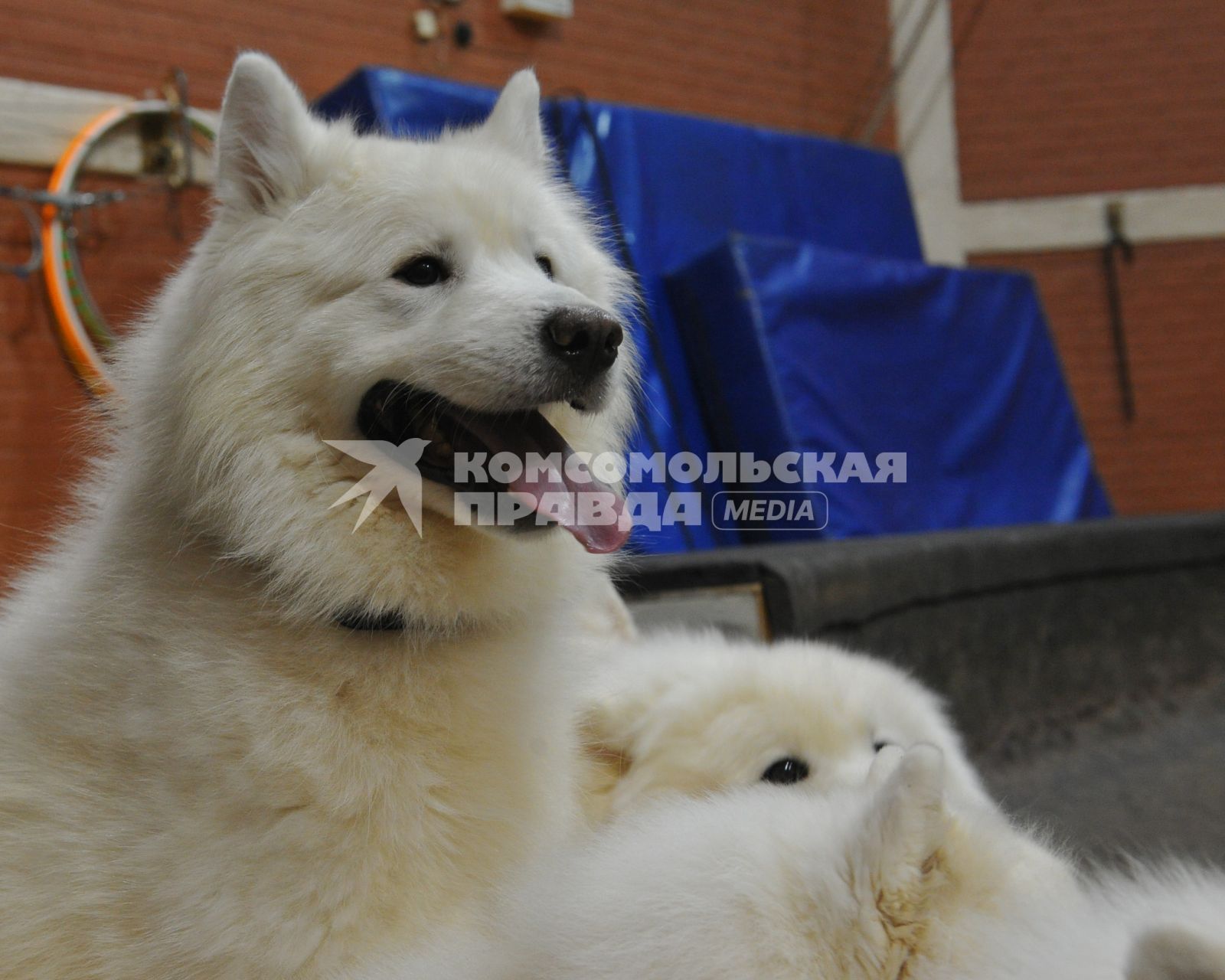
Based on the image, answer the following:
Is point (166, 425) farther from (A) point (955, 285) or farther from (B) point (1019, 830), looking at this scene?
(A) point (955, 285)

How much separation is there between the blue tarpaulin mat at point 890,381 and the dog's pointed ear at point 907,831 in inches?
111

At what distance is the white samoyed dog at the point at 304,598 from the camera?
Answer: 45.5 inches

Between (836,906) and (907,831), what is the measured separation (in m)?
0.09

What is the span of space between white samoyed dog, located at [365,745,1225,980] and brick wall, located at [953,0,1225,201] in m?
7.37

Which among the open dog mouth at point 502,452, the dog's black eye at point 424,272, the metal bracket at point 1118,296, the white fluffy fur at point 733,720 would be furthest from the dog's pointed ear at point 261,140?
the metal bracket at point 1118,296

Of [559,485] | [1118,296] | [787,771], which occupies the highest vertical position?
[559,485]

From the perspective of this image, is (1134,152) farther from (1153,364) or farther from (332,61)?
(332,61)

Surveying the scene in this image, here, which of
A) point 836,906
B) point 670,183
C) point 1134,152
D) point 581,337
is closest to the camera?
point 836,906

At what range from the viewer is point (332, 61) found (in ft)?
16.4

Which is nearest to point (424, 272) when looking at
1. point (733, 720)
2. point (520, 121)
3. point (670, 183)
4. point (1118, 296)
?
point (520, 121)

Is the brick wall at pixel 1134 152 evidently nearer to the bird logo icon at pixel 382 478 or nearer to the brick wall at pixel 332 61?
the brick wall at pixel 332 61

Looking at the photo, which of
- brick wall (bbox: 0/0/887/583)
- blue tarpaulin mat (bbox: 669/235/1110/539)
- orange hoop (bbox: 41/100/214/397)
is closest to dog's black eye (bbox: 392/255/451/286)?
brick wall (bbox: 0/0/887/583)

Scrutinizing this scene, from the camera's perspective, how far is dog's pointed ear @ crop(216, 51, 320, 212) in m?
1.41

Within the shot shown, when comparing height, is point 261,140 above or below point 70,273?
above
